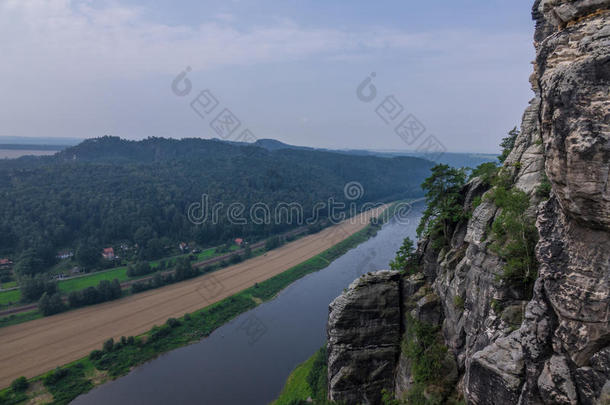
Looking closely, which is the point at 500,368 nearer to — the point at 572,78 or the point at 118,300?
the point at 572,78

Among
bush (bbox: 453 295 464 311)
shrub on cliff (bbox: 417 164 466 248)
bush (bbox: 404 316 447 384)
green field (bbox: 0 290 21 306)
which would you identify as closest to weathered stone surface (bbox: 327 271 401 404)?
bush (bbox: 404 316 447 384)

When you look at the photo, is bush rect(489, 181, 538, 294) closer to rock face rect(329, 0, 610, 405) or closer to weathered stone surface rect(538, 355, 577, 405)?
rock face rect(329, 0, 610, 405)

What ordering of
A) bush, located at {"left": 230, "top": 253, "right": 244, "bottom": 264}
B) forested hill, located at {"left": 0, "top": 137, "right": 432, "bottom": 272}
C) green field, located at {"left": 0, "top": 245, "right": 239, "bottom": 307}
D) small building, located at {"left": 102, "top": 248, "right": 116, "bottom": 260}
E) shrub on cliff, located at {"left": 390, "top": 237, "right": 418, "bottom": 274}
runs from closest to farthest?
shrub on cliff, located at {"left": 390, "top": 237, "right": 418, "bottom": 274}
green field, located at {"left": 0, "top": 245, "right": 239, "bottom": 307}
small building, located at {"left": 102, "top": 248, "right": 116, "bottom": 260}
bush, located at {"left": 230, "top": 253, "right": 244, "bottom": 264}
forested hill, located at {"left": 0, "top": 137, "right": 432, "bottom": 272}

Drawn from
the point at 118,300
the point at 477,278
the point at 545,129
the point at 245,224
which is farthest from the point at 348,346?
the point at 245,224

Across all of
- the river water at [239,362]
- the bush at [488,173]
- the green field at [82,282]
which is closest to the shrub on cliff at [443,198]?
the bush at [488,173]

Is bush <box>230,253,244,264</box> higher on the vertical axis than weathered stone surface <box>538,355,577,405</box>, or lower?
lower

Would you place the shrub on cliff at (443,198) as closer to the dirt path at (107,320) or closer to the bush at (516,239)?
the bush at (516,239)
